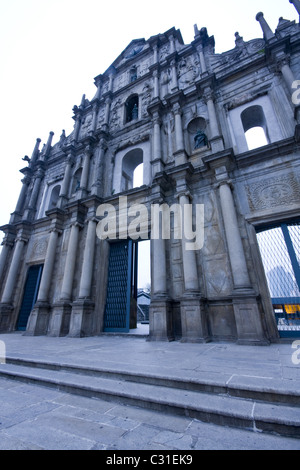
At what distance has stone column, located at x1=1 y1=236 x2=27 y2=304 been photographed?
11.2 metres

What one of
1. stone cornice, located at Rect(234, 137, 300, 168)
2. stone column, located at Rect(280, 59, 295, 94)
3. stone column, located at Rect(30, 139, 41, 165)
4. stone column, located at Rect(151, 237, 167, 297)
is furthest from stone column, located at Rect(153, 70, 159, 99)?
stone column, located at Rect(30, 139, 41, 165)

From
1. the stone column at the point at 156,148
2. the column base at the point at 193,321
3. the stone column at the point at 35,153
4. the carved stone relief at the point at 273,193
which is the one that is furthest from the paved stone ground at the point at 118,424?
the stone column at the point at 35,153

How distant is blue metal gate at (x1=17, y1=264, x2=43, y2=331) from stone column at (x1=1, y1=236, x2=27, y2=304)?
63cm

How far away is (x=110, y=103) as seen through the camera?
14328 millimetres

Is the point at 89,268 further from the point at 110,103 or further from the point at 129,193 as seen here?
the point at 110,103

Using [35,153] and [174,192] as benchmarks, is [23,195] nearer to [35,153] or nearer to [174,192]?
[35,153]

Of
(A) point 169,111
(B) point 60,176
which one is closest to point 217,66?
(A) point 169,111

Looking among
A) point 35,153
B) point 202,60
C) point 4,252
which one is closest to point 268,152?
point 202,60

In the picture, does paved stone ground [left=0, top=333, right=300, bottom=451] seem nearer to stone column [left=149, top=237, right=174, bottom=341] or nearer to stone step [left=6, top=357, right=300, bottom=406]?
stone step [left=6, top=357, right=300, bottom=406]

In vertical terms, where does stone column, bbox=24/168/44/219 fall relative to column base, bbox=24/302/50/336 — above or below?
above

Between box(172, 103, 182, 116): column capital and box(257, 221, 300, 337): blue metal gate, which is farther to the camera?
box(172, 103, 182, 116): column capital

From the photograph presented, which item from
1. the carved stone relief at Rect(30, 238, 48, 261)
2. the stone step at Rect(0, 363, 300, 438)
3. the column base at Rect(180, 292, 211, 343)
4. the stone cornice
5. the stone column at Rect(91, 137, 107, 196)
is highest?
the stone column at Rect(91, 137, 107, 196)

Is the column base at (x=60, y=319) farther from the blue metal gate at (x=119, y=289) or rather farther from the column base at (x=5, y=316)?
the column base at (x=5, y=316)

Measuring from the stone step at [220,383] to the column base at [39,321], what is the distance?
7.04 metres
